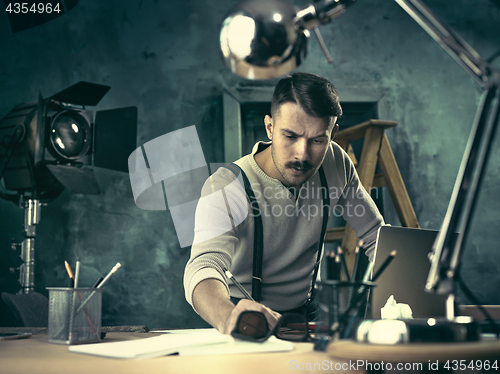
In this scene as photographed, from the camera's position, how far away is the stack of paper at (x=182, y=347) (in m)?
0.63

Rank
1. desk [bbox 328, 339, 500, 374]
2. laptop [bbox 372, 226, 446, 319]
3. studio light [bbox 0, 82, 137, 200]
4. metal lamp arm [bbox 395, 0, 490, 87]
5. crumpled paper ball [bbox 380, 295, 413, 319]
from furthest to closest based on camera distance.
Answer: studio light [bbox 0, 82, 137, 200] < laptop [bbox 372, 226, 446, 319] < crumpled paper ball [bbox 380, 295, 413, 319] < metal lamp arm [bbox 395, 0, 490, 87] < desk [bbox 328, 339, 500, 374]

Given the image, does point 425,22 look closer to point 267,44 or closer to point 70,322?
point 267,44

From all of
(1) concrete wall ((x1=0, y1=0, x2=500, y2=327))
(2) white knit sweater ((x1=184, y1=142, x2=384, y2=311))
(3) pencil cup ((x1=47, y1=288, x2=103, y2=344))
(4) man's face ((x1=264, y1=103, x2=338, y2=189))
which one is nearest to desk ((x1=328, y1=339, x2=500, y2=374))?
(3) pencil cup ((x1=47, y1=288, x2=103, y2=344))

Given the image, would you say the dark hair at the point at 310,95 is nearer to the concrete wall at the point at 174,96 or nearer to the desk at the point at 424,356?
the desk at the point at 424,356

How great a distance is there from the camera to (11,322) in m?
2.70

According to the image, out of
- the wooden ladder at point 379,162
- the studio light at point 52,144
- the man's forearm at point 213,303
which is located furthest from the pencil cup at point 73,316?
the wooden ladder at point 379,162

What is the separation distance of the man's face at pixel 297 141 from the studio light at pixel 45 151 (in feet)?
4.07

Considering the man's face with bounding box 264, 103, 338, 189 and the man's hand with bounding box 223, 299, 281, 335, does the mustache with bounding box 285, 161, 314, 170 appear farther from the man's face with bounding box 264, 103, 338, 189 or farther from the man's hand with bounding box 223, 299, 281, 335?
the man's hand with bounding box 223, 299, 281, 335

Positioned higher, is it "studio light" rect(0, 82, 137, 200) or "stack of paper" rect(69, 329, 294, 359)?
"studio light" rect(0, 82, 137, 200)

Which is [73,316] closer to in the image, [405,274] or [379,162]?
[405,274]

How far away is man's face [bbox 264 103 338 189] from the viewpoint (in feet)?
4.30

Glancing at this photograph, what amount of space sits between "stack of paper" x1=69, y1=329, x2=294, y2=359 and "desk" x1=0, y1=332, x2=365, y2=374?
0.04ft

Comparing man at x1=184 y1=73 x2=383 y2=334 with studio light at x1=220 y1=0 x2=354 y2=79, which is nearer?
studio light at x1=220 y1=0 x2=354 y2=79

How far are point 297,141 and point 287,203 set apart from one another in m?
0.24
